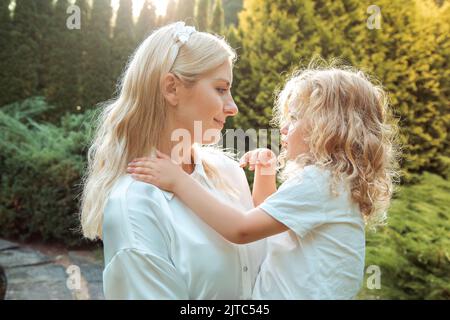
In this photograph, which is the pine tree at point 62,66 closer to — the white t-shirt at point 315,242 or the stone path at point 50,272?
the stone path at point 50,272

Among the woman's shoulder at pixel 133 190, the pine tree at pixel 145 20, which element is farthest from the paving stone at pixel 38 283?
the pine tree at pixel 145 20

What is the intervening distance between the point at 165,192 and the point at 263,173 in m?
0.61

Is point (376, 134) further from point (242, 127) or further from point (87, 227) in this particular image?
point (242, 127)

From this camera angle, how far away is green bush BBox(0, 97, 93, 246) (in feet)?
18.7

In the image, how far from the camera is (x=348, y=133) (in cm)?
196

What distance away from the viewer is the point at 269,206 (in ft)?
6.07

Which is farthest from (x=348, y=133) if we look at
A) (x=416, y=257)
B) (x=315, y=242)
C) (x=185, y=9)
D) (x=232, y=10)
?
(x=232, y=10)

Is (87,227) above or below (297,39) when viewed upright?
below

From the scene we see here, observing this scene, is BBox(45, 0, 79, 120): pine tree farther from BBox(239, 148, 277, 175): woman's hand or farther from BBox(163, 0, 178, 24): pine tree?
BBox(239, 148, 277, 175): woman's hand

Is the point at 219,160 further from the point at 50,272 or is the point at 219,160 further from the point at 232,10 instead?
the point at 232,10

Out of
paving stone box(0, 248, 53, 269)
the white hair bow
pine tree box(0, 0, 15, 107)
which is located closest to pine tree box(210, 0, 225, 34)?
pine tree box(0, 0, 15, 107)
